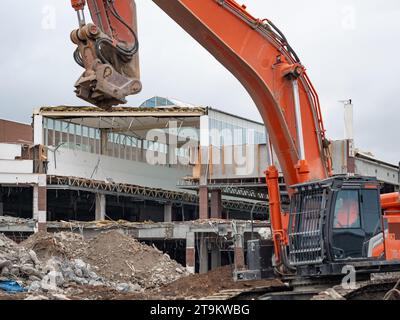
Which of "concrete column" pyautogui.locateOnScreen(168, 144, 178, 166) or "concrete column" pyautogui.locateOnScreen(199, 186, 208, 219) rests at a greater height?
"concrete column" pyautogui.locateOnScreen(168, 144, 178, 166)

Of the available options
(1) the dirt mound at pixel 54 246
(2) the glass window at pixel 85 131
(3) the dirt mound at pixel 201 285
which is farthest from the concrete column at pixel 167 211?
(3) the dirt mound at pixel 201 285

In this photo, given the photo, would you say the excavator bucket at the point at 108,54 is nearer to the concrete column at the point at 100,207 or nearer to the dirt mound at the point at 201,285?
the dirt mound at the point at 201,285

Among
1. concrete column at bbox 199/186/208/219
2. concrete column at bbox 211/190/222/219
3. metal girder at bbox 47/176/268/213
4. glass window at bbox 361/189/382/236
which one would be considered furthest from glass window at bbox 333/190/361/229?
concrete column at bbox 211/190/222/219

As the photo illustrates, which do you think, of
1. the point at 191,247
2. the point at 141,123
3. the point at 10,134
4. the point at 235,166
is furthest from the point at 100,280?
the point at 10,134

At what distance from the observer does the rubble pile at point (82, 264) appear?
22.5 m

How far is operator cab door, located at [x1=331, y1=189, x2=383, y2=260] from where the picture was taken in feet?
39.7

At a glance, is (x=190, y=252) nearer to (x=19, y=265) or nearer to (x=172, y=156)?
(x=172, y=156)

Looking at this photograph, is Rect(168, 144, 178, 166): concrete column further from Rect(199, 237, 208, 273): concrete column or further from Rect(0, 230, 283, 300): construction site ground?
Rect(0, 230, 283, 300): construction site ground

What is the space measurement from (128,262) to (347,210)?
20.2 metres

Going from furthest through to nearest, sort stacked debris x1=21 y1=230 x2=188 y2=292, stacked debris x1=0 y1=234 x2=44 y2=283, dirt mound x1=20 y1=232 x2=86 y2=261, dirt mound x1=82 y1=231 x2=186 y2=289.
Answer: dirt mound x1=82 y1=231 x2=186 y2=289 → dirt mound x1=20 y1=232 x2=86 y2=261 → stacked debris x1=21 y1=230 x2=188 y2=292 → stacked debris x1=0 y1=234 x2=44 y2=283

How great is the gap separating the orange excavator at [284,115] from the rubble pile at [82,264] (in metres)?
9.43

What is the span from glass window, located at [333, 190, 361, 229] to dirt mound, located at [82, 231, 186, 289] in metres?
17.6

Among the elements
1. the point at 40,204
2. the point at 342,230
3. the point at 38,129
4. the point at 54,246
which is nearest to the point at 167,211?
the point at 40,204

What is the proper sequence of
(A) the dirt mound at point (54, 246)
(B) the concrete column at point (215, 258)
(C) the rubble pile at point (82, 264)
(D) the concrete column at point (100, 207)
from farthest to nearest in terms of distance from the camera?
(D) the concrete column at point (100, 207), (B) the concrete column at point (215, 258), (A) the dirt mound at point (54, 246), (C) the rubble pile at point (82, 264)
